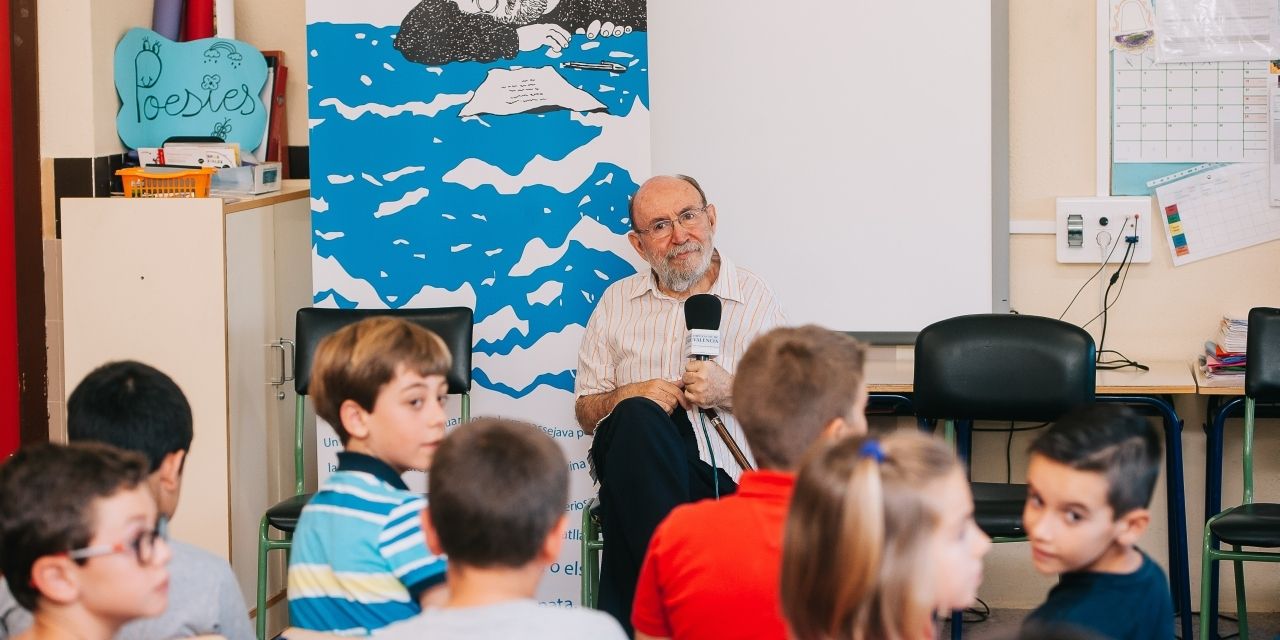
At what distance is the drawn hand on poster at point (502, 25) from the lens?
159 inches

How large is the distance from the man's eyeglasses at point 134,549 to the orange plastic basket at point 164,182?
2.31 m

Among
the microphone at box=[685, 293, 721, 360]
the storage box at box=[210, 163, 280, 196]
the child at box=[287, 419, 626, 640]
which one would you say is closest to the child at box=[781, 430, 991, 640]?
the child at box=[287, 419, 626, 640]

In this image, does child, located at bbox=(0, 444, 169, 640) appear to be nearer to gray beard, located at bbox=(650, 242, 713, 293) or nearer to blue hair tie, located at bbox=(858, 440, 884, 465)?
blue hair tie, located at bbox=(858, 440, 884, 465)

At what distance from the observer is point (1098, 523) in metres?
2.11

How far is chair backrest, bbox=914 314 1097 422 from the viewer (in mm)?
3732

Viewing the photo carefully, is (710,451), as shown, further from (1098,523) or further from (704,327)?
(1098,523)

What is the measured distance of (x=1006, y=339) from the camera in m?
3.78

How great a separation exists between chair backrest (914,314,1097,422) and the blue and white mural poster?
91cm

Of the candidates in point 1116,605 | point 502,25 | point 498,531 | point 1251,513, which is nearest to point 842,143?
point 502,25

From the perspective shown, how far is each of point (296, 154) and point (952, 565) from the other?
11.6ft

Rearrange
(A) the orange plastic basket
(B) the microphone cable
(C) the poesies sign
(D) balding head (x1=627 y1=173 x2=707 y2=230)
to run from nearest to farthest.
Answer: (B) the microphone cable → (D) balding head (x1=627 y1=173 x2=707 y2=230) → (A) the orange plastic basket → (C) the poesies sign


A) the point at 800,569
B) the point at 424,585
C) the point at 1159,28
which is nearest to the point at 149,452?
the point at 424,585

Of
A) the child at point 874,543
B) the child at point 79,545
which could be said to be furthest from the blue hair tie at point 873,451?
the child at point 79,545

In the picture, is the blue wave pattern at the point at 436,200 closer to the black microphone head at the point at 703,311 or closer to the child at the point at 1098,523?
the black microphone head at the point at 703,311
